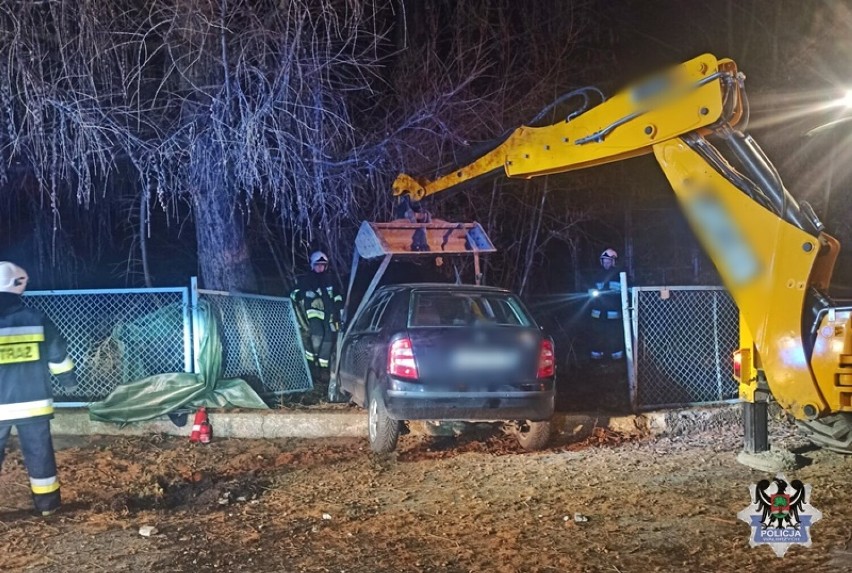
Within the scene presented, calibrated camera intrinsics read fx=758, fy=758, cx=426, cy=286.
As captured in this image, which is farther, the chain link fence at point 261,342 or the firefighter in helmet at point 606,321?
the firefighter in helmet at point 606,321

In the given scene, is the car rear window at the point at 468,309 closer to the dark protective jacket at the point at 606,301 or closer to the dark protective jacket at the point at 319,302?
the dark protective jacket at the point at 319,302

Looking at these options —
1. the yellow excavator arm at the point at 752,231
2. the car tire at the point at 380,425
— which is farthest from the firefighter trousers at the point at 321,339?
the yellow excavator arm at the point at 752,231

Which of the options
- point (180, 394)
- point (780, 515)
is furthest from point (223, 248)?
point (780, 515)

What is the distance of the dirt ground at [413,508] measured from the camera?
4328 millimetres

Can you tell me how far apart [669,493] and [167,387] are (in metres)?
5.08

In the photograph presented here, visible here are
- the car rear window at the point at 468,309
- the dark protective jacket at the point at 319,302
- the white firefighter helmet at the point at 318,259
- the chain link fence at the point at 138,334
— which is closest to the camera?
the car rear window at the point at 468,309

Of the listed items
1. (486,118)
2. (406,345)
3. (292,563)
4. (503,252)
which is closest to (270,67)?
(406,345)

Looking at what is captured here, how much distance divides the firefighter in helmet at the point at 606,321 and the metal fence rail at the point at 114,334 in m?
5.75

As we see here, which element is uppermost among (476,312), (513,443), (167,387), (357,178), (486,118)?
(486,118)

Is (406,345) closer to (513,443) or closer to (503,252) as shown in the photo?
(513,443)

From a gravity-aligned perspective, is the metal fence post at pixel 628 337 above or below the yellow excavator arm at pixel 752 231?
below

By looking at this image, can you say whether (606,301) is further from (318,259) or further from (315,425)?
(315,425)

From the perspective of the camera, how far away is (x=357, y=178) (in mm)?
9094

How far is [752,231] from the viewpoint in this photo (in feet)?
17.3
